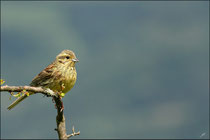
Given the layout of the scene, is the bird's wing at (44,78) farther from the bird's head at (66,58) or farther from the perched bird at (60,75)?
the bird's head at (66,58)

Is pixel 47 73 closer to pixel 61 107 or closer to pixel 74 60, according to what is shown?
pixel 74 60

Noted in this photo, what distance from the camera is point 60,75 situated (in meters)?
8.24

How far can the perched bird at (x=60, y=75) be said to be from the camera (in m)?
8.05

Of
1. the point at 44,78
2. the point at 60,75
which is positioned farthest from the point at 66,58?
the point at 44,78

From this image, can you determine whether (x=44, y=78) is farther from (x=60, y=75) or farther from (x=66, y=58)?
(x=66, y=58)

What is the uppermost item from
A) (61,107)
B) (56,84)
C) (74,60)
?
(74,60)

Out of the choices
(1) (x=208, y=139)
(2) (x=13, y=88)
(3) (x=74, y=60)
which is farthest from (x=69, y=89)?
(2) (x=13, y=88)

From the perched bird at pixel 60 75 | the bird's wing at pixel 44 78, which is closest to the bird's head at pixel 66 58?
the perched bird at pixel 60 75

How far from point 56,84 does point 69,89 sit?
39 centimetres

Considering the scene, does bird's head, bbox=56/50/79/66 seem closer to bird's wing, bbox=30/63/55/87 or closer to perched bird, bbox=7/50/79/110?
perched bird, bbox=7/50/79/110

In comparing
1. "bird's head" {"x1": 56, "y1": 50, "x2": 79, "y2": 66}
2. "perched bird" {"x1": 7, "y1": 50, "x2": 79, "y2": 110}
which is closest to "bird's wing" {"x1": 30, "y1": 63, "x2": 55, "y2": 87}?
"perched bird" {"x1": 7, "y1": 50, "x2": 79, "y2": 110}

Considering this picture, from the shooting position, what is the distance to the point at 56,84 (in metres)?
8.05

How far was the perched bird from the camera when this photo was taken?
317 inches

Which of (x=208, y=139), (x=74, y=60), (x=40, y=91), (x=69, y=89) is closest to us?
(x=40, y=91)
